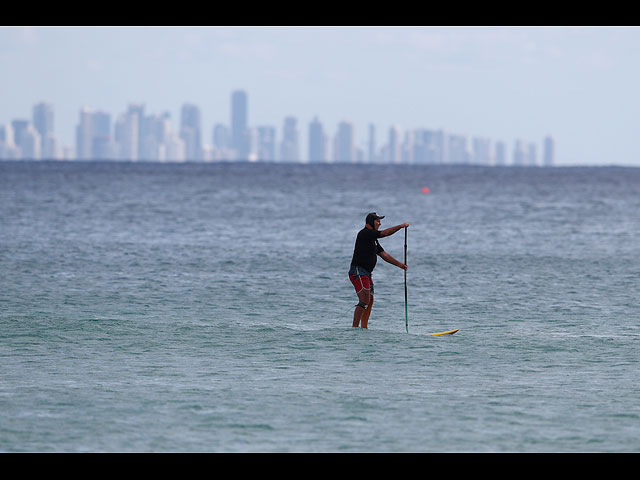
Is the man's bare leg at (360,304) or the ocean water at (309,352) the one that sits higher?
the man's bare leg at (360,304)

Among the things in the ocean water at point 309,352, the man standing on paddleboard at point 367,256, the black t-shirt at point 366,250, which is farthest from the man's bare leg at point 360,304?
the black t-shirt at point 366,250

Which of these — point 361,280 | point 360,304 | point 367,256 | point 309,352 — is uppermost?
point 367,256

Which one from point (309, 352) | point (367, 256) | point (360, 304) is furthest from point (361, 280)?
point (309, 352)

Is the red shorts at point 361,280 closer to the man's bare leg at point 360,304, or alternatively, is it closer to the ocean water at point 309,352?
the man's bare leg at point 360,304

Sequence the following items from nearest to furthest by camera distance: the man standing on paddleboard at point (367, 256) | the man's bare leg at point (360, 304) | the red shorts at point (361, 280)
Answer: the man standing on paddleboard at point (367, 256), the red shorts at point (361, 280), the man's bare leg at point (360, 304)

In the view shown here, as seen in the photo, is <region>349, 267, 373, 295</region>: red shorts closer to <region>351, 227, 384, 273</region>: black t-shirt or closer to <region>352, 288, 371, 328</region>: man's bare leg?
<region>352, 288, 371, 328</region>: man's bare leg

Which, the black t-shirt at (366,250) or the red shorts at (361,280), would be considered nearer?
the black t-shirt at (366,250)

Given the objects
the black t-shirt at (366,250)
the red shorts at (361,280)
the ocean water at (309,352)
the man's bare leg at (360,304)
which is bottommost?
the ocean water at (309,352)

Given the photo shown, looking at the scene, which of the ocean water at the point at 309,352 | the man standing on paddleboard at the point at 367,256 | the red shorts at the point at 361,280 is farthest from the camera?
the red shorts at the point at 361,280

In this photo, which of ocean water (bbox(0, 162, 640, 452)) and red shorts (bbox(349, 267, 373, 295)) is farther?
red shorts (bbox(349, 267, 373, 295))

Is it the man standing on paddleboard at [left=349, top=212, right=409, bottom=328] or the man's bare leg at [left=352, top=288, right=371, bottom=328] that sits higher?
the man standing on paddleboard at [left=349, top=212, right=409, bottom=328]

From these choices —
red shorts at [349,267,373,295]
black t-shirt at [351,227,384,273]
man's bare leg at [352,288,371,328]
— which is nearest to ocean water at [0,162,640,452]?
man's bare leg at [352,288,371,328]

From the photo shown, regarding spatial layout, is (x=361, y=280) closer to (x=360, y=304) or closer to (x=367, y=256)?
(x=367, y=256)
